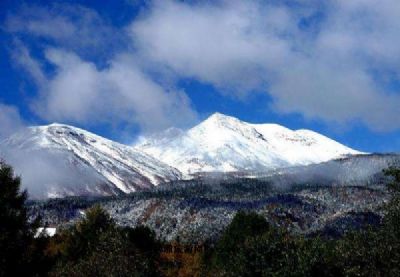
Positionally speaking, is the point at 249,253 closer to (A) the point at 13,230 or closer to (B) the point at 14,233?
(B) the point at 14,233

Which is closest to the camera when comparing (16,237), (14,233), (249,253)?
(16,237)

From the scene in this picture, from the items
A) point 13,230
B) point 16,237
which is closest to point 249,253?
point 16,237

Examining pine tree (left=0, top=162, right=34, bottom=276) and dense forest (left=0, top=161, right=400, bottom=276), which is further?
pine tree (left=0, top=162, right=34, bottom=276)

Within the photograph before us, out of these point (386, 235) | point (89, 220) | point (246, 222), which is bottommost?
point (386, 235)

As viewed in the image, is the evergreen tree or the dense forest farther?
the evergreen tree

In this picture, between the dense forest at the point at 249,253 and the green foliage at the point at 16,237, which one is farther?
the green foliage at the point at 16,237

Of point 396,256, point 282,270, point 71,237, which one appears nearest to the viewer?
point 396,256

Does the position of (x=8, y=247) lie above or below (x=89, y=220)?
below

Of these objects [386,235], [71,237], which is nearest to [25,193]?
[386,235]

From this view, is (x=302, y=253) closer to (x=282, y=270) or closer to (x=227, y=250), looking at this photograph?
(x=282, y=270)

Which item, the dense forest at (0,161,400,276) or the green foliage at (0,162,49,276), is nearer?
the dense forest at (0,161,400,276)

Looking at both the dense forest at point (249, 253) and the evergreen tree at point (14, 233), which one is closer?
the dense forest at point (249, 253)

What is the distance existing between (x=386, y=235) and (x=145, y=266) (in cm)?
2273

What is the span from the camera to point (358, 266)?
170 feet
